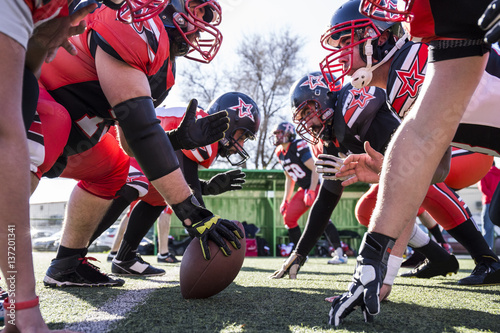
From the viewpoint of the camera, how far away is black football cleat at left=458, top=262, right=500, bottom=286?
293 cm

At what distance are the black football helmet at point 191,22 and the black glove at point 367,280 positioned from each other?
142 cm

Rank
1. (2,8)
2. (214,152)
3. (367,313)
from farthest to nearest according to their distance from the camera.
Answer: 1. (214,152)
2. (367,313)
3. (2,8)

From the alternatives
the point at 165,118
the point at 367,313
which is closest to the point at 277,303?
the point at 367,313

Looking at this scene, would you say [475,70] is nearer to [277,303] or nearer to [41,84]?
[277,303]

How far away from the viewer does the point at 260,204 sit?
14.5 metres

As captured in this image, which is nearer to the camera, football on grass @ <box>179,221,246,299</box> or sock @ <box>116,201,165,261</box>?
football on grass @ <box>179,221,246,299</box>

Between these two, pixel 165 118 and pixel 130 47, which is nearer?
pixel 130 47

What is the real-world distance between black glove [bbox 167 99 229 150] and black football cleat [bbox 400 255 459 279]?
208 cm

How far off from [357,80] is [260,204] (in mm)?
12147

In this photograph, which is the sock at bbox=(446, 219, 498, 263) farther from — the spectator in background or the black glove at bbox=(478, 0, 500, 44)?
the spectator in background

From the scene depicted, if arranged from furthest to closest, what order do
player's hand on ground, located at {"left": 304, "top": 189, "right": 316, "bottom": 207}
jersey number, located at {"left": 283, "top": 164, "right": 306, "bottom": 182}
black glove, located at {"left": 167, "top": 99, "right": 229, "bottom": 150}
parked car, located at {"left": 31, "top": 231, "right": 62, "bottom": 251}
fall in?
1. parked car, located at {"left": 31, "top": 231, "right": 62, "bottom": 251}
2. jersey number, located at {"left": 283, "top": 164, "right": 306, "bottom": 182}
3. player's hand on ground, located at {"left": 304, "top": 189, "right": 316, "bottom": 207}
4. black glove, located at {"left": 167, "top": 99, "right": 229, "bottom": 150}

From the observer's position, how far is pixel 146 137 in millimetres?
2018

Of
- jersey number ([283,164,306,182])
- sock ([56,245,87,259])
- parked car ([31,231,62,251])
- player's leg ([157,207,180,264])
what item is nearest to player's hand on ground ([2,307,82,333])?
sock ([56,245,87,259])

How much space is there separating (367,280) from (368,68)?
4.85 feet
